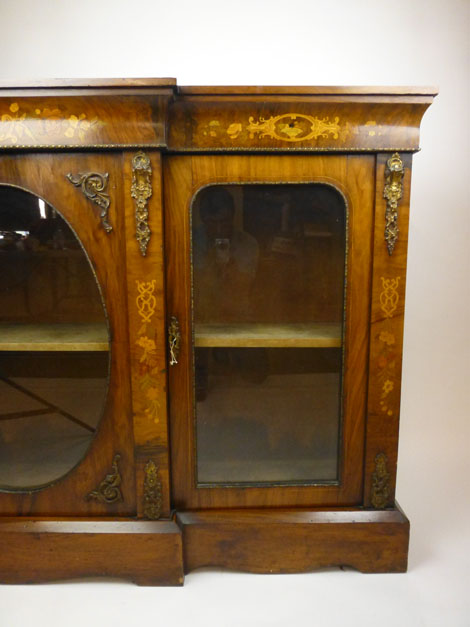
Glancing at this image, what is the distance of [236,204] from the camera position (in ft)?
3.67

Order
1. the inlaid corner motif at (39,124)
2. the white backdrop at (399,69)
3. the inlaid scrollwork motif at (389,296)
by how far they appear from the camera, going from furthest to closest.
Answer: the white backdrop at (399,69)
the inlaid scrollwork motif at (389,296)
the inlaid corner motif at (39,124)

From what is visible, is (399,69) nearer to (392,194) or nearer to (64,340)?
(392,194)

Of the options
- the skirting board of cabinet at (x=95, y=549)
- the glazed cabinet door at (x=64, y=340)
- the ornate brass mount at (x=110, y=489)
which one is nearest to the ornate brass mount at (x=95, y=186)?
the glazed cabinet door at (x=64, y=340)

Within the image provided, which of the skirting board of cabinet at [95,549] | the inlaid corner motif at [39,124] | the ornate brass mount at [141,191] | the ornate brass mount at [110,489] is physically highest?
the inlaid corner motif at [39,124]

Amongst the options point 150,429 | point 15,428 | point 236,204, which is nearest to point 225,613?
point 150,429

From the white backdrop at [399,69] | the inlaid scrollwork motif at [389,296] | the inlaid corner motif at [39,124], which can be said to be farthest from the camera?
the white backdrop at [399,69]

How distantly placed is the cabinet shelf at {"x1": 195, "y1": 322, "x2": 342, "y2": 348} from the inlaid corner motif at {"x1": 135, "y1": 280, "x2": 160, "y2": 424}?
109mm

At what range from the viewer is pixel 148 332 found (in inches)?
43.8

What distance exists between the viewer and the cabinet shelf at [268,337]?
1.16 meters

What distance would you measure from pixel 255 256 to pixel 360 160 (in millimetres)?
304

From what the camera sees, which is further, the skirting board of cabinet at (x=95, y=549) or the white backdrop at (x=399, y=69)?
the white backdrop at (x=399, y=69)

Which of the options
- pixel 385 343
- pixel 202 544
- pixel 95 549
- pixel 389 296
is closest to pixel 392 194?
pixel 389 296

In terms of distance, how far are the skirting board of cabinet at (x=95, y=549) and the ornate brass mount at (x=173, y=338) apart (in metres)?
0.39

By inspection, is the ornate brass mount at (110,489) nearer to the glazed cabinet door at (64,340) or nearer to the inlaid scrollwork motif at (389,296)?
the glazed cabinet door at (64,340)
